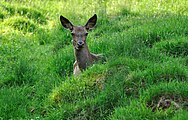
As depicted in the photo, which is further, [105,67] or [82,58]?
[82,58]

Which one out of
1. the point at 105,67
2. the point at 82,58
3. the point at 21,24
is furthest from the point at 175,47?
the point at 21,24

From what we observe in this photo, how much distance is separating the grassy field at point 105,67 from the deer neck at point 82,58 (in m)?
0.29

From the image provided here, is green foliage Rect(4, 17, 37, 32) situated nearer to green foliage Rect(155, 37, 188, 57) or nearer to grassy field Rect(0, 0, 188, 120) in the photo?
grassy field Rect(0, 0, 188, 120)

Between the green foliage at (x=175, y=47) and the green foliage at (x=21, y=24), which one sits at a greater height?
the green foliage at (x=175, y=47)

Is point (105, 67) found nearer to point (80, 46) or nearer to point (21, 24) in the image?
point (80, 46)

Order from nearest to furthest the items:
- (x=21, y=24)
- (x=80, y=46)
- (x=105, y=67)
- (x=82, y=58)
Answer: (x=105, y=67), (x=80, y=46), (x=82, y=58), (x=21, y=24)

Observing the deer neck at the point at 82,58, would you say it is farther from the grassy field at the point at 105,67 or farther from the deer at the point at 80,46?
the grassy field at the point at 105,67

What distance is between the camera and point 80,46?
25.2ft

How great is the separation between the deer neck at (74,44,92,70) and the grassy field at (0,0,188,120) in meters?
0.29

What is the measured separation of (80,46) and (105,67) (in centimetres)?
81

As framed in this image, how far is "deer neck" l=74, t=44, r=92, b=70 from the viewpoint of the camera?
7.89m

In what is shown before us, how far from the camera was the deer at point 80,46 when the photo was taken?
7629 millimetres

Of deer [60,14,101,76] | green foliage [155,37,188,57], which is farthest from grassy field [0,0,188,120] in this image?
deer [60,14,101,76]

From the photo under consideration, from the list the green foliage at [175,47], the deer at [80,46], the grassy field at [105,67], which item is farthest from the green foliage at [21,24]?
the green foliage at [175,47]
